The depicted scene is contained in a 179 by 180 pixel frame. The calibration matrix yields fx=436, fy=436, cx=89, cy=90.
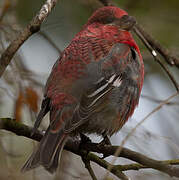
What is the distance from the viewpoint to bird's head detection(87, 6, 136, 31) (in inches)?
A: 193

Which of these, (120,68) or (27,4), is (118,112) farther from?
(27,4)

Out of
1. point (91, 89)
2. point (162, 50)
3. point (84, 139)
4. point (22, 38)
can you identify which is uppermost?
point (22, 38)

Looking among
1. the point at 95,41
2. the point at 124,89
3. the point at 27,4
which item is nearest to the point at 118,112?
the point at 124,89

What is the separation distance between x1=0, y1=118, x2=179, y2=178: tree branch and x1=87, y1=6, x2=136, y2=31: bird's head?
1.49 m

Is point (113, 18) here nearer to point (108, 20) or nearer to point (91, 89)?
point (108, 20)

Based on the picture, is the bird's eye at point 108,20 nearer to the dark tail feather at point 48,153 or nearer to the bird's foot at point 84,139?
the bird's foot at point 84,139

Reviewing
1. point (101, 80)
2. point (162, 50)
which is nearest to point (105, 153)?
point (101, 80)

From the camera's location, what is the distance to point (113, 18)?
501 centimetres

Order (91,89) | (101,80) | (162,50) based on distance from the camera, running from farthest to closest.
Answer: (162,50) → (101,80) → (91,89)

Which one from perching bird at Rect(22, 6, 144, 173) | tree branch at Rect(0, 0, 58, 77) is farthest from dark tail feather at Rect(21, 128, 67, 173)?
tree branch at Rect(0, 0, 58, 77)

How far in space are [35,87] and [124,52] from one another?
119 cm

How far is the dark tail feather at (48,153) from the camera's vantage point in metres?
3.64

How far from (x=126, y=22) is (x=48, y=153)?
6.18 feet

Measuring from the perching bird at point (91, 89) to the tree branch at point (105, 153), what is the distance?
0.42ft
